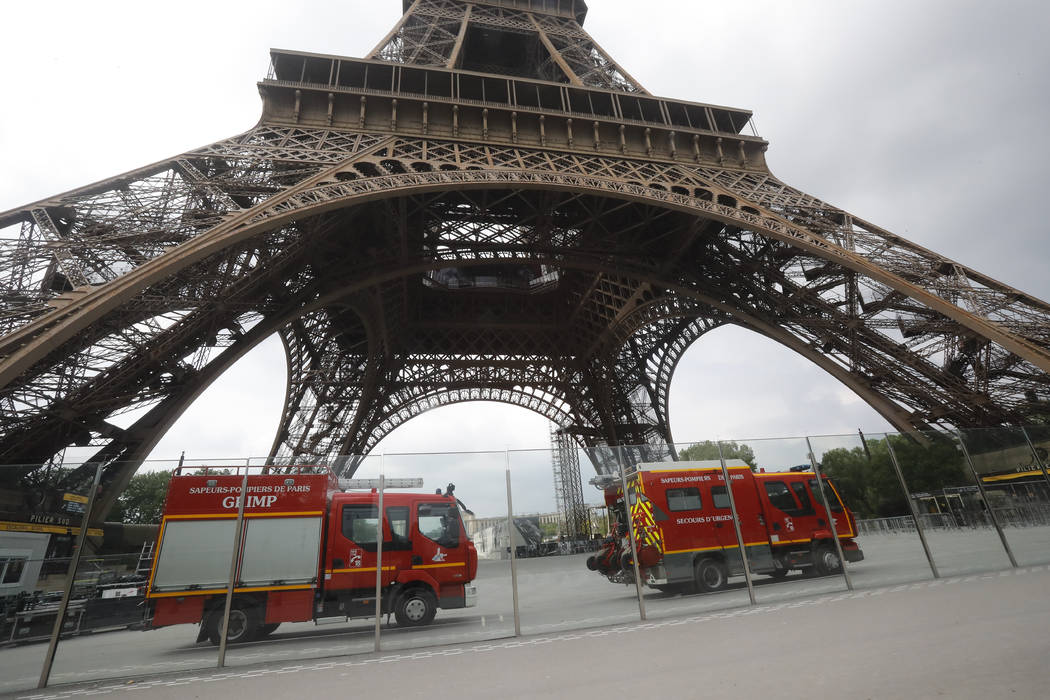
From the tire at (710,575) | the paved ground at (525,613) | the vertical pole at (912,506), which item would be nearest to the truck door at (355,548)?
the paved ground at (525,613)

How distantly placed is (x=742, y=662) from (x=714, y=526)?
154 inches

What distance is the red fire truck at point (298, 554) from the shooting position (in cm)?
645

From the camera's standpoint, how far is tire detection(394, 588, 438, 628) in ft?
23.6

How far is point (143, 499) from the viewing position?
21.0 ft

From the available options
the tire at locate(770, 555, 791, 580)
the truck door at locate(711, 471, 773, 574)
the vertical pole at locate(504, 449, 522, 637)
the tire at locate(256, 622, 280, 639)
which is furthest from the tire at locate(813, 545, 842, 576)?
the tire at locate(256, 622, 280, 639)

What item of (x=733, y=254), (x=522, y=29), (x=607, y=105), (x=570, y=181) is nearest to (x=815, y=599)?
(x=570, y=181)

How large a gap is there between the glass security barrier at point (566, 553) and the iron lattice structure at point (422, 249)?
1.26m

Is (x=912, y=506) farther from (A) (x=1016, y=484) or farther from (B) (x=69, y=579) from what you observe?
(B) (x=69, y=579)

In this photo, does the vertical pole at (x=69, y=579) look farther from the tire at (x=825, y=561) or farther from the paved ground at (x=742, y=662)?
the tire at (x=825, y=561)

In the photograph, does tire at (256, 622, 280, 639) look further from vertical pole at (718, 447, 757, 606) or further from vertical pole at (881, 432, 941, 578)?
vertical pole at (881, 432, 941, 578)

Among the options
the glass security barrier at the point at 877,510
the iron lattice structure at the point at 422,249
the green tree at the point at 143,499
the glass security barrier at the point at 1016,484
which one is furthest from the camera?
the iron lattice structure at the point at 422,249

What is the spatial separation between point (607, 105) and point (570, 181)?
21.5 ft

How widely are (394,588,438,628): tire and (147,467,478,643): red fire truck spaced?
1 centimetres

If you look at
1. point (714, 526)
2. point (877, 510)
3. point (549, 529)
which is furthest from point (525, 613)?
point (877, 510)
